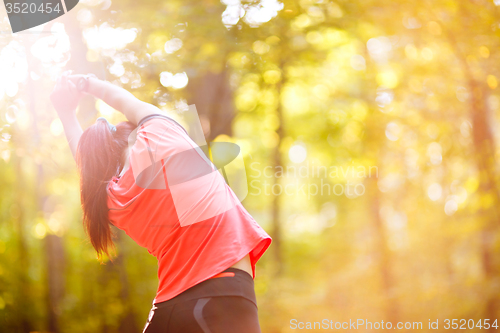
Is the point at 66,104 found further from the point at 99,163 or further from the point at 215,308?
the point at 215,308

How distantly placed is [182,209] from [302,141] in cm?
302

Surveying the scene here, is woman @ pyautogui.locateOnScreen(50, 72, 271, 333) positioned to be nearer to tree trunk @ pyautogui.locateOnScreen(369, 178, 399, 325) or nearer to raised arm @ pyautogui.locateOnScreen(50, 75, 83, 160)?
raised arm @ pyautogui.locateOnScreen(50, 75, 83, 160)

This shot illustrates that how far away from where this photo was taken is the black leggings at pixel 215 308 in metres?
0.90

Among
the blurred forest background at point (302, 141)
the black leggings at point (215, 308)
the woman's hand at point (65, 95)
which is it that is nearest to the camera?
the black leggings at point (215, 308)

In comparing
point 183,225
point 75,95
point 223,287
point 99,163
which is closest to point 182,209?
point 183,225

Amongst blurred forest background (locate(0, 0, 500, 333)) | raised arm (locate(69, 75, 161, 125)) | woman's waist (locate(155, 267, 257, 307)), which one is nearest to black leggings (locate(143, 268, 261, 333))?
woman's waist (locate(155, 267, 257, 307))

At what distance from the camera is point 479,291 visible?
2973 mm

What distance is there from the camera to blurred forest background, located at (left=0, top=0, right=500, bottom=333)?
2.67 meters

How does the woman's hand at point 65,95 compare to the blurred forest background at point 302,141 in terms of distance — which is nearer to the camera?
the woman's hand at point 65,95

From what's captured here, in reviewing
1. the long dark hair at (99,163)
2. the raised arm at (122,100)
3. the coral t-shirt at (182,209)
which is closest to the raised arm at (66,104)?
the raised arm at (122,100)

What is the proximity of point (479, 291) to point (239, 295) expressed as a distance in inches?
117

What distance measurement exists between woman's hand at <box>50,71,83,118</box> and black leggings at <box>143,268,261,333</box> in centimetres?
90

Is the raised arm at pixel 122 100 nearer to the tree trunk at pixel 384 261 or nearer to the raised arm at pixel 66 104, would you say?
the raised arm at pixel 66 104

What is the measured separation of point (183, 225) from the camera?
0.97 m
